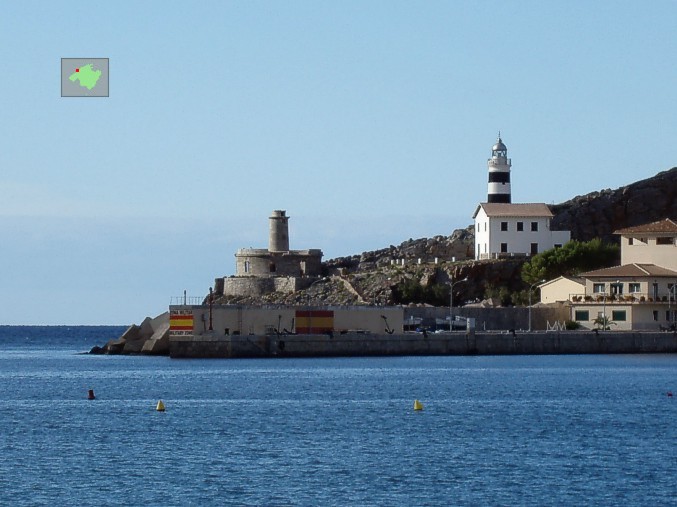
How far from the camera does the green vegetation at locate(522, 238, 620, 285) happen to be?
400 ft

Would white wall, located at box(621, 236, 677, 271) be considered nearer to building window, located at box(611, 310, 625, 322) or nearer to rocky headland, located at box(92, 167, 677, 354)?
building window, located at box(611, 310, 625, 322)

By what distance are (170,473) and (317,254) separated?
9865 cm

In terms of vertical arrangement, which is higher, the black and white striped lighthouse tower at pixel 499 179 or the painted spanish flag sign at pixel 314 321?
the black and white striped lighthouse tower at pixel 499 179

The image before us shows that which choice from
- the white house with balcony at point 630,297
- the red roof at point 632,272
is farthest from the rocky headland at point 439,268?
the red roof at point 632,272

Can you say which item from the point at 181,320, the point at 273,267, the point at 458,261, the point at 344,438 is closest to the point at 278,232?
the point at 273,267

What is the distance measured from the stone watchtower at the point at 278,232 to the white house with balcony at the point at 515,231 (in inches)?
763

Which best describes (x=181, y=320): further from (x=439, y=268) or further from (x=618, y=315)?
(x=618, y=315)

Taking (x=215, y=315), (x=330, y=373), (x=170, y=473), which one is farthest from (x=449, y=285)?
(x=170, y=473)

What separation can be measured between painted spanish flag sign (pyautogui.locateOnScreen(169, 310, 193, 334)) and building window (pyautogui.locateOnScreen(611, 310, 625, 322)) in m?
29.0

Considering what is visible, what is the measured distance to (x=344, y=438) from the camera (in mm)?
51031

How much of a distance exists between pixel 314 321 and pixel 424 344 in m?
8.10

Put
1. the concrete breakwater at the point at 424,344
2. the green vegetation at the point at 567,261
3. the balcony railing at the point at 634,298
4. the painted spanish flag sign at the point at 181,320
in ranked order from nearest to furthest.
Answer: the concrete breakwater at the point at 424,344, the painted spanish flag sign at the point at 181,320, the balcony railing at the point at 634,298, the green vegetation at the point at 567,261

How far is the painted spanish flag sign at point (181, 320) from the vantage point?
103975mm

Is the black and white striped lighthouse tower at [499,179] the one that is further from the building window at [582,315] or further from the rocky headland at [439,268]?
the building window at [582,315]
